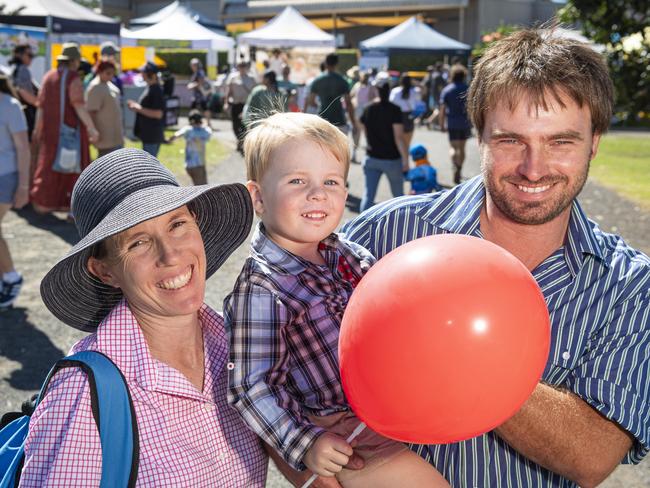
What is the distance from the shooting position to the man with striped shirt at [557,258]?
2.13 m

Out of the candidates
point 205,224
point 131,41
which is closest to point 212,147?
point 131,41

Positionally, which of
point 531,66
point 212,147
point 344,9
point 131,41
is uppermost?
point 344,9

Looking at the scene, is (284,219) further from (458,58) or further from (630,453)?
(458,58)

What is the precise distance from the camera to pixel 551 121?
2314 mm

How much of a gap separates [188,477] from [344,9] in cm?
5026

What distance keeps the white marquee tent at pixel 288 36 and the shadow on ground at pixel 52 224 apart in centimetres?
1499

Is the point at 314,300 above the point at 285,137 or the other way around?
the other way around

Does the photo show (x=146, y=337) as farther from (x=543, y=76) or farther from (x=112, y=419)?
(x=543, y=76)

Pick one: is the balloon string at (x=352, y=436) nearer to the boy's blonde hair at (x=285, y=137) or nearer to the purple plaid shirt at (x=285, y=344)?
the purple plaid shirt at (x=285, y=344)

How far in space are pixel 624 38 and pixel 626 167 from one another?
28.6ft

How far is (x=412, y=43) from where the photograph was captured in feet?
91.1

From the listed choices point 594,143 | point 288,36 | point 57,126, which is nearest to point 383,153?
point 57,126

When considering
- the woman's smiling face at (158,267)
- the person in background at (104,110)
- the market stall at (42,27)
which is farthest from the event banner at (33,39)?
the woman's smiling face at (158,267)

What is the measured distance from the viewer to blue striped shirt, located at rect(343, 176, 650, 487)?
2184 millimetres
